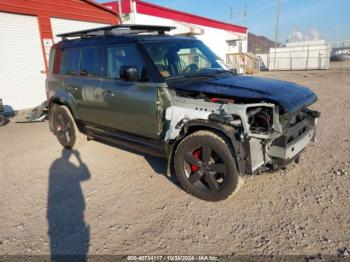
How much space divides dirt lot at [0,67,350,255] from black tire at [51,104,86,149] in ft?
2.13

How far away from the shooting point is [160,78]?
3781 mm

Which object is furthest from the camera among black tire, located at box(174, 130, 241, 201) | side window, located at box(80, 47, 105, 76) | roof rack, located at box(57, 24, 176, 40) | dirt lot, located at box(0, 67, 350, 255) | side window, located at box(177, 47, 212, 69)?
roof rack, located at box(57, 24, 176, 40)

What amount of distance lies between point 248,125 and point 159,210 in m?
1.55

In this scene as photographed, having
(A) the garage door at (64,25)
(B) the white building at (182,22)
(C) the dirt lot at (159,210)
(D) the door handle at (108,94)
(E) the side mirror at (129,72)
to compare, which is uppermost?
(B) the white building at (182,22)

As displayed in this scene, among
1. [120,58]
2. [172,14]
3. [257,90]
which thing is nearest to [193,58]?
[120,58]

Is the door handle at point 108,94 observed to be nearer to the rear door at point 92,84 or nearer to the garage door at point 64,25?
the rear door at point 92,84

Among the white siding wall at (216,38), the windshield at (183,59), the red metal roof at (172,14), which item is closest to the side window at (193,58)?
the windshield at (183,59)

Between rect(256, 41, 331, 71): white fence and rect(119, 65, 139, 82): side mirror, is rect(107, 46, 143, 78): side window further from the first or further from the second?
rect(256, 41, 331, 71): white fence

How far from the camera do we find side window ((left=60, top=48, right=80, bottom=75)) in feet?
17.1

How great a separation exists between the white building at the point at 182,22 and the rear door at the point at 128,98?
1184 centimetres

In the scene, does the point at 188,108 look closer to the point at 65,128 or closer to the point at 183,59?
the point at 183,59

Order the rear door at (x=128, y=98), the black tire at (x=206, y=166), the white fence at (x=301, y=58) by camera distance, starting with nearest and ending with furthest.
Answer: the black tire at (x=206, y=166) → the rear door at (x=128, y=98) → the white fence at (x=301, y=58)

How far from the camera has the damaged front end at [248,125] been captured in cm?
313

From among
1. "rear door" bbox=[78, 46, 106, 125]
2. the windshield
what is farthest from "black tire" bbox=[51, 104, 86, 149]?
the windshield
